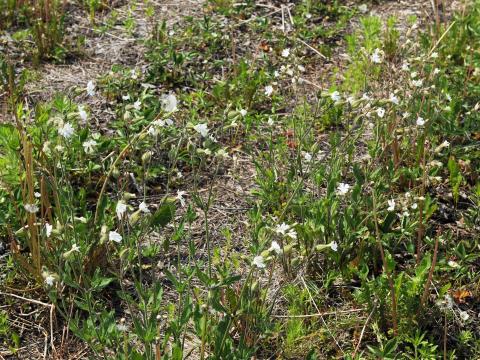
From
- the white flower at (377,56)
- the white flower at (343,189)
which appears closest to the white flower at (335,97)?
the white flower at (343,189)

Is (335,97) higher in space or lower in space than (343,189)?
higher

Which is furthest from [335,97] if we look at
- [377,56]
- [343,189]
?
[377,56]

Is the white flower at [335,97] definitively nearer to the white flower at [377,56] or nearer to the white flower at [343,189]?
the white flower at [343,189]

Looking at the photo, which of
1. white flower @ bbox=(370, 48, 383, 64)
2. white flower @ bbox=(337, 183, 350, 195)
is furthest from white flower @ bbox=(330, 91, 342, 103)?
white flower @ bbox=(370, 48, 383, 64)

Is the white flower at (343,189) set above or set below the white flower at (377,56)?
below

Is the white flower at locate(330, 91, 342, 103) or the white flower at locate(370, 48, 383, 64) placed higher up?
the white flower at locate(330, 91, 342, 103)

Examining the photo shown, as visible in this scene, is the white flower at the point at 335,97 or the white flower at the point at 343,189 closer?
the white flower at the point at 335,97

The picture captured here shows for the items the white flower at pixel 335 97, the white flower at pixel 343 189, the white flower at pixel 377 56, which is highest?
the white flower at pixel 335 97

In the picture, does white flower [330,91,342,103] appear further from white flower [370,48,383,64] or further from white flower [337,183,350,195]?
white flower [370,48,383,64]

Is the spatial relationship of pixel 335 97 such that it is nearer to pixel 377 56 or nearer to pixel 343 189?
pixel 343 189

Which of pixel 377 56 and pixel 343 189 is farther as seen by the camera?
pixel 377 56

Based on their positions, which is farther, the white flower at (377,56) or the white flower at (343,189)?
the white flower at (377,56)

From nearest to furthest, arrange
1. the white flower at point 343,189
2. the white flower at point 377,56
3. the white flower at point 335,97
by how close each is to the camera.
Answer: the white flower at point 335,97
the white flower at point 343,189
the white flower at point 377,56

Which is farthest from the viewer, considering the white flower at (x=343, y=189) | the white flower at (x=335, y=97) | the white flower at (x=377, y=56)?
the white flower at (x=377, y=56)
